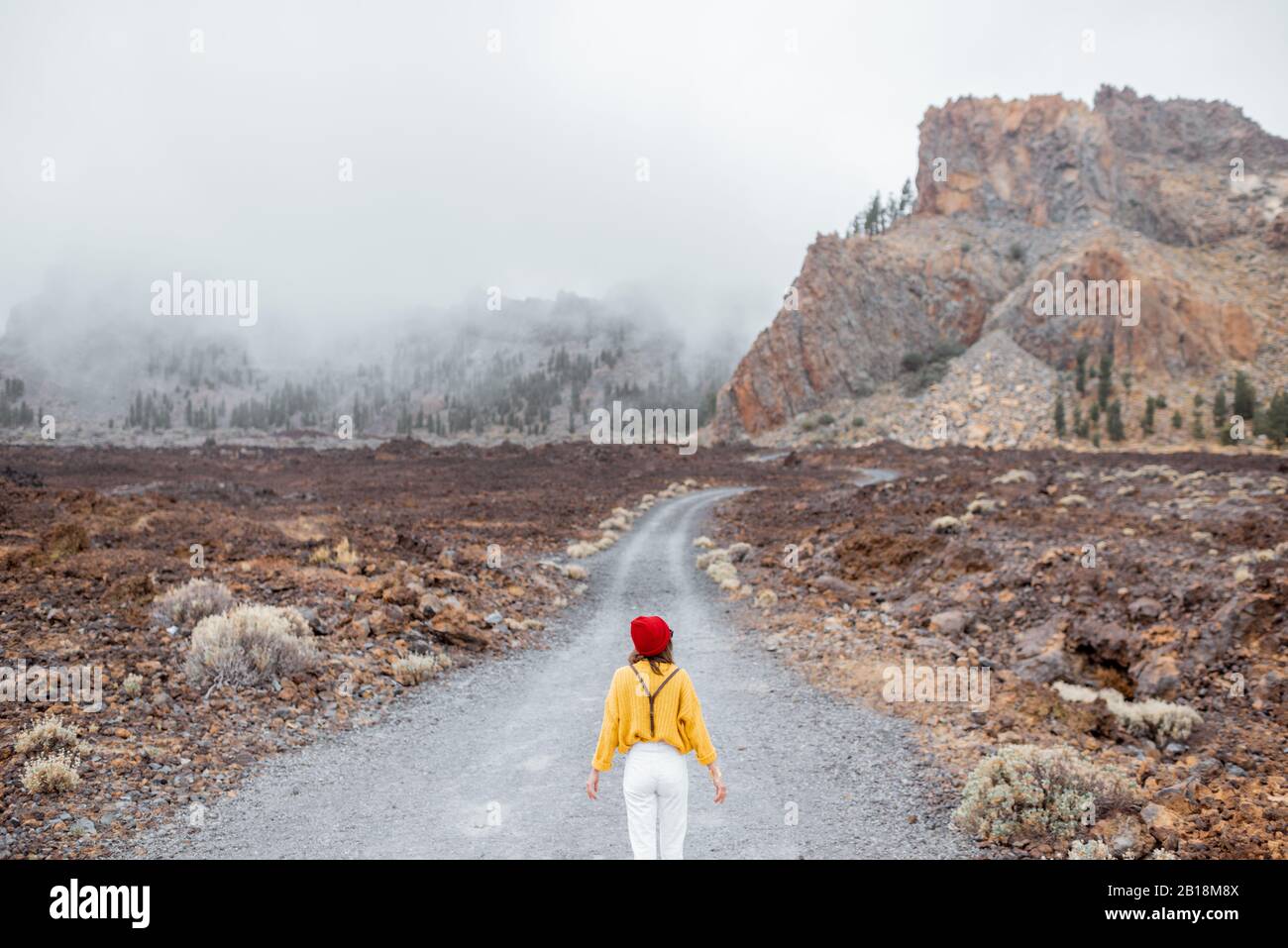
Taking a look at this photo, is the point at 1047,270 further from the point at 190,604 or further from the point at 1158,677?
the point at 190,604

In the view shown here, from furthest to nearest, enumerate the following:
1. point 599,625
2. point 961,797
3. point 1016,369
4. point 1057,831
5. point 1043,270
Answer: point 1043,270 → point 1016,369 → point 599,625 → point 961,797 → point 1057,831

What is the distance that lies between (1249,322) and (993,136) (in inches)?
1772

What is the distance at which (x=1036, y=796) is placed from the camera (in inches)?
250

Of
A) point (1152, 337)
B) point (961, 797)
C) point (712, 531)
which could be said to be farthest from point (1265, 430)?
point (961, 797)

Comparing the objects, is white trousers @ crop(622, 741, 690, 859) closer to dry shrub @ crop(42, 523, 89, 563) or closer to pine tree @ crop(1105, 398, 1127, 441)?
dry shrub @ crop(42, 523, 89, 563)

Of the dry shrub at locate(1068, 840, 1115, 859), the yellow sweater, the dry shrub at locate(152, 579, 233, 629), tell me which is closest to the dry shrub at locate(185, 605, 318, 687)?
the dry shrub at locate(152, 579, 233, 629)

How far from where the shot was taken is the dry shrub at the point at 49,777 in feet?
22.1

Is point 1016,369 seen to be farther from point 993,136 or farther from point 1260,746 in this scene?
point 1260,746

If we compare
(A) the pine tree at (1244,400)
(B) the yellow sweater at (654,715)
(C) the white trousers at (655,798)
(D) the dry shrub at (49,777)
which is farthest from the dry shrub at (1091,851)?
(A) the pine tree at (1244,400)

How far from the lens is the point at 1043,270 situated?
283 ft

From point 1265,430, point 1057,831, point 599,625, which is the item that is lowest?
point 599,625

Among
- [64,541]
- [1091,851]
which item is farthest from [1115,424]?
[64,541]

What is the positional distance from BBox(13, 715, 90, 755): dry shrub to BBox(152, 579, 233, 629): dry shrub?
3871 mm

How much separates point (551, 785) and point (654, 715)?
3804 millimetres
